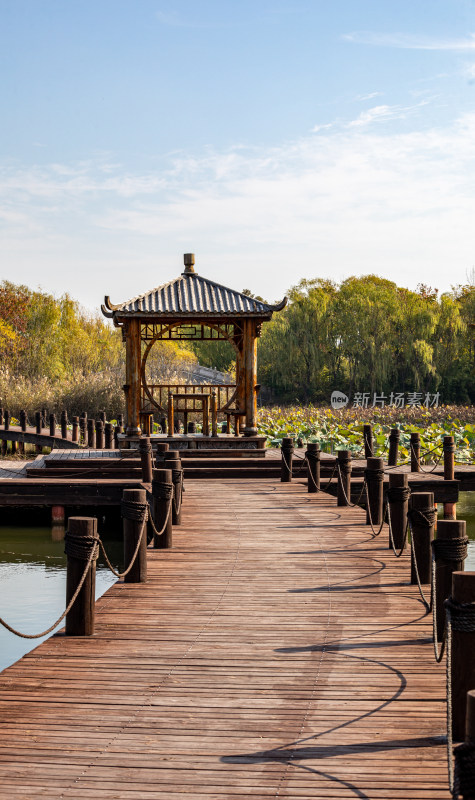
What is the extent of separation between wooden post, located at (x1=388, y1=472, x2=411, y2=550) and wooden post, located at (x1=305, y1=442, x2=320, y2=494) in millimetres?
5349

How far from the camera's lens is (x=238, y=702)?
5.19 m

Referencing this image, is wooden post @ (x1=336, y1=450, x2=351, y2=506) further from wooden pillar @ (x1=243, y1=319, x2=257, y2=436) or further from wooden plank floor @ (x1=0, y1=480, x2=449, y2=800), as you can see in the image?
wooden pillar @ (x1=243, y1=319, x2=257, y2=436)

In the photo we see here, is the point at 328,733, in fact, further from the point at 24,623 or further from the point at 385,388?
the point at 385,388

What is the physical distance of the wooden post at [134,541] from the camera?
774 centimetres

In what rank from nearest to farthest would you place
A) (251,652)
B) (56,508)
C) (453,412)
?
(251,652) → (56,508) → (453,412)

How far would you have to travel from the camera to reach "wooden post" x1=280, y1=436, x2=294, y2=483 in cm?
1708

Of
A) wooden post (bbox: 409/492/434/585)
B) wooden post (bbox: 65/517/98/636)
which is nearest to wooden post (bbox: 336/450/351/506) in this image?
wooden post (bbox: 409/492/434/585)

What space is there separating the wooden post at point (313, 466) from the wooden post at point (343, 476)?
1272 mm

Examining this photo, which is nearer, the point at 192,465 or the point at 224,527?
the point at 224,527

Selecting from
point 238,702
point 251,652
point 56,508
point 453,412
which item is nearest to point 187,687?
point 238,702

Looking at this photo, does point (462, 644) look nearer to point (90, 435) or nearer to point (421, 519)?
point (421, 519)

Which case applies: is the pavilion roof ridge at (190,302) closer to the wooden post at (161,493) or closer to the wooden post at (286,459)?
the wooden post at (286,459)

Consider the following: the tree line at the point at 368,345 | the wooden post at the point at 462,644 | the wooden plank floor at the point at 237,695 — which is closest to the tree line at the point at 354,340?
the tree line at the point at 368,345

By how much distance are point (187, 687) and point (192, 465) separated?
45.0ft
